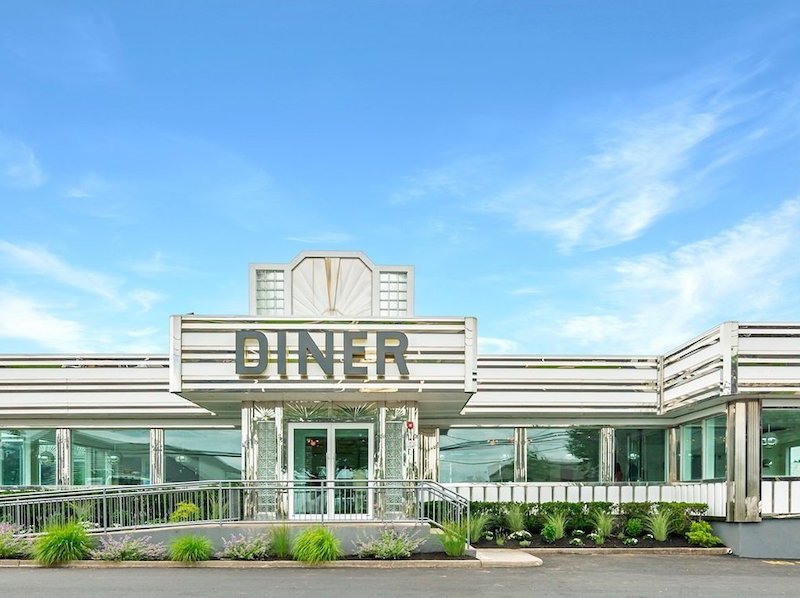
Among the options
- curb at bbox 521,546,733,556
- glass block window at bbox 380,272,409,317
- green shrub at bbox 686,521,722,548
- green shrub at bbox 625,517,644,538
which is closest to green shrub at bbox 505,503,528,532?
curb at bbox 521,546,733,556

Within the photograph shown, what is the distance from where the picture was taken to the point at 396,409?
19266mm

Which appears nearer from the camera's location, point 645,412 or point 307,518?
point 307,518

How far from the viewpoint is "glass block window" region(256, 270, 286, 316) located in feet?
74.8

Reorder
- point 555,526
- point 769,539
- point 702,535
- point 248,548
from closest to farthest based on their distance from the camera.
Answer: point 248,548, point 769,539, point 702,535, point 555,526

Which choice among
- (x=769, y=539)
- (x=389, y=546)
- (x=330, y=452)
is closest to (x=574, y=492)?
(x=769, y=539)

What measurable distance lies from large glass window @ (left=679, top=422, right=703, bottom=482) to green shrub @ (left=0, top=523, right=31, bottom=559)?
48.3ft

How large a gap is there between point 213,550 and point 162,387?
8.23m

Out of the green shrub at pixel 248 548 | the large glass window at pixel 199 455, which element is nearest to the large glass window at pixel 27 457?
the large glass window at pixel 199 455

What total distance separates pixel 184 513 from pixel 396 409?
493 cm

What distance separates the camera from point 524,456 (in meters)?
23.5

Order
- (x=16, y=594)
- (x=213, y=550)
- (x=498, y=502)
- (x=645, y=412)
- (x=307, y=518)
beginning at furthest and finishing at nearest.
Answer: (x=645, y=412) < (x=498, y=502) < (x=307, y=518) < (x=213, y=550) < (x=16, y=594)

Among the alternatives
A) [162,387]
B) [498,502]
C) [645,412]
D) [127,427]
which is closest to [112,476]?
[127,427]

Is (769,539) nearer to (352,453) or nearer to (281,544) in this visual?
(352,453)

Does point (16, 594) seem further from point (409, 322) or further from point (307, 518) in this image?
point (409, 322)
